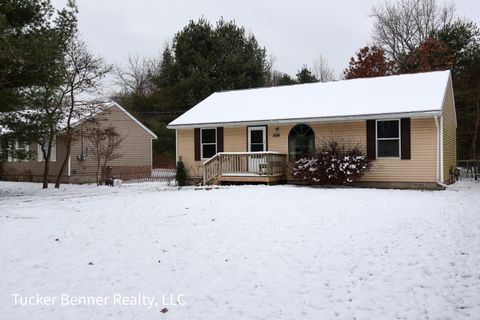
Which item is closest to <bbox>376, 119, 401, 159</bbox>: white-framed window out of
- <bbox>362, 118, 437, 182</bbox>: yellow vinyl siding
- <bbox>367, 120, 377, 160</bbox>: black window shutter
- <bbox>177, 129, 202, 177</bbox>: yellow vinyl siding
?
<bbox>367, 120, 377, 160</bbox>: black window shutter

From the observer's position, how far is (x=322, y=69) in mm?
50562

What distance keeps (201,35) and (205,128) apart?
19.5 meters

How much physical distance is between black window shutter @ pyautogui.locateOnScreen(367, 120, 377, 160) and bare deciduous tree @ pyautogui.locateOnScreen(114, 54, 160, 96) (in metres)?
36.8

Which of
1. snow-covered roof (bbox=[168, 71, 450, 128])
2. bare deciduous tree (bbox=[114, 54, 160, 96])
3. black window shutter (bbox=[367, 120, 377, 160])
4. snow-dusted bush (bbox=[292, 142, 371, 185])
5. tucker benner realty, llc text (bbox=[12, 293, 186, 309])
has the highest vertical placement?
bare deciduous tree (bbox=[114, 54, 160, 96])

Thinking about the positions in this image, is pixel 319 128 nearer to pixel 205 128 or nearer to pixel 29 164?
pixel 205 128

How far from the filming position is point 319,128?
17.2m

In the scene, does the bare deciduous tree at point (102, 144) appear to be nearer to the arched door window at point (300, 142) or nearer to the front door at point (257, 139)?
the front door at point (257, 139)

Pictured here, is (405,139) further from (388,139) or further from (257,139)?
(257,139)

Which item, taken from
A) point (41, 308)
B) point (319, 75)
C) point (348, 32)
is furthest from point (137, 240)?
point (319, 75)

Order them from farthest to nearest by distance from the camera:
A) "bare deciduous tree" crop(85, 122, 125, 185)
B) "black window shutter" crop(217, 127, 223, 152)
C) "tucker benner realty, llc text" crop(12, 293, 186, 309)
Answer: "bare deciduous tree" crop(85, 122, 125, 185), "black window shutter" crop(217, 127, 223, 152), "tucker benner realty, llc text" crop(12, 293, 186, 309)

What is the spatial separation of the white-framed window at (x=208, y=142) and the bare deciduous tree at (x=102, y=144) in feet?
20.2

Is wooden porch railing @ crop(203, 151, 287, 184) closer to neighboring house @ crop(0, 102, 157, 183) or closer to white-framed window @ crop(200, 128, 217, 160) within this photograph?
white-framed window @ crop(200, 128, 217, 160)

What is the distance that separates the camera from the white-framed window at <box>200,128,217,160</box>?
19531mm

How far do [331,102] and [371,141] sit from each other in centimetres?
278
